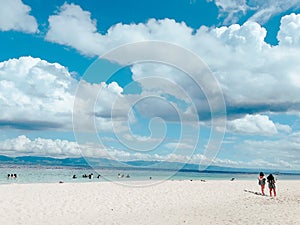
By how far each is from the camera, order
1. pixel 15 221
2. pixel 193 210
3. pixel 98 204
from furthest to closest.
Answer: pixel 98 204 < pixel 193 210 < pixel 15 221

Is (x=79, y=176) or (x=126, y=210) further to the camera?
(x=79, y=176)

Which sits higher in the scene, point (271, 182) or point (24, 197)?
point (271, 182)

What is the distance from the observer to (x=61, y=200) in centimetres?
A: 2011

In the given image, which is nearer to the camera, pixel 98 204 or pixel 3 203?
pixel 3 203

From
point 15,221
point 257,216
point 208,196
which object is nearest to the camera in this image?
point 15,221

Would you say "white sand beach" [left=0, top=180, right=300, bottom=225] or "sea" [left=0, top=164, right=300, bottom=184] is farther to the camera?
"sea" [left=0, top=164, right=300, bottom=184]

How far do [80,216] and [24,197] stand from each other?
6.49 metres

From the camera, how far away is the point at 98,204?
1944cm

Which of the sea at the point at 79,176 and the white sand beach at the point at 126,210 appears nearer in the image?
the white sand beach at the point at 126,210

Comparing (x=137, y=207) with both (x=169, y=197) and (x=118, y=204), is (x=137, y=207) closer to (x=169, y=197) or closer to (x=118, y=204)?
(x=118, y=204)

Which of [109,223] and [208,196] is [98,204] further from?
[208,196]

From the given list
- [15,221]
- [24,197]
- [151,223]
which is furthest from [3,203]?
[151,223]

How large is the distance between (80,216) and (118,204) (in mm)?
3957

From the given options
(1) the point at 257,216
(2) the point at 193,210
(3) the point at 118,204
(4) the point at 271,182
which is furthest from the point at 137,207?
(4) the point at 271,182
